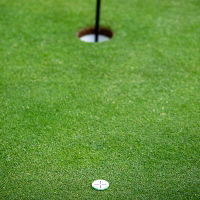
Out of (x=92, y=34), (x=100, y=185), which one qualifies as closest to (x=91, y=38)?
(x=92, y=34)

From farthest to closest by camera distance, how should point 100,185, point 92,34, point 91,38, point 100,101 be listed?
point 92,34
point 91,38
point 100,101
point 100,185

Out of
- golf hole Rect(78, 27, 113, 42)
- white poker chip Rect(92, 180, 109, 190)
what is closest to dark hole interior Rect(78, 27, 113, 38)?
golf hole Rect(78, 27, 113, 42)

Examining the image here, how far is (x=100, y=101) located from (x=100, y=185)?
123 cm

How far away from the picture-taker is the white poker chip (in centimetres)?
360

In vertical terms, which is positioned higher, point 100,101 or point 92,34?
point 92,34

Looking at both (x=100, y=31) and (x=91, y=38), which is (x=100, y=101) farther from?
(x=100, y=31)

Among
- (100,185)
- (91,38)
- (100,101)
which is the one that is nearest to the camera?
(100,185)

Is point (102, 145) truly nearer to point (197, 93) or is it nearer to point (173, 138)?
point (173, 138)

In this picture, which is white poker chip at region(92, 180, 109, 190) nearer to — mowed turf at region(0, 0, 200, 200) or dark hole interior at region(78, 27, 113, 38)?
mowed turf at region(0, 0, 200, 200)

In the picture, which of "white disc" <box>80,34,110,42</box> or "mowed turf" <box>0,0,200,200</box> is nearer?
"mowed turf" <box>0,0,200,200</box>

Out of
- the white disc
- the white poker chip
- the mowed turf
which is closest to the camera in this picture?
the white poker chip

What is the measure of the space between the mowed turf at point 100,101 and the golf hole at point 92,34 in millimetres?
93

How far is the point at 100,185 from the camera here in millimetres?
3625

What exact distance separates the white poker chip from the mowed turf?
0.20ft
